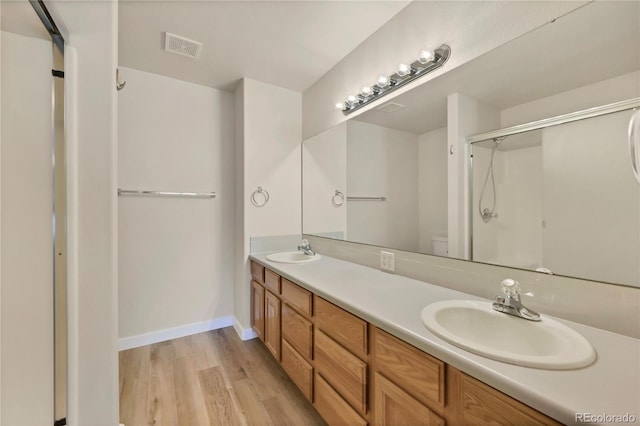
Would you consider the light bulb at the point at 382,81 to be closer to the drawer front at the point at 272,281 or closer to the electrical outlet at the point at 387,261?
the electrical outlet at the point at 387,261

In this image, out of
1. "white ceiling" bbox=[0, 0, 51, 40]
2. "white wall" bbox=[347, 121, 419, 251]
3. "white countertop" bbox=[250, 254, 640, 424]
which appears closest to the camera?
"white countertop" bbox=[250, 254, 640, 424]

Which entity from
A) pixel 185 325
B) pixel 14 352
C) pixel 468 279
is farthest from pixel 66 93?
pixel 185 325

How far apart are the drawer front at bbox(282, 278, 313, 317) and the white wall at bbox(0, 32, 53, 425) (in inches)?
42.6

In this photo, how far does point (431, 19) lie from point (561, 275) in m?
1.42

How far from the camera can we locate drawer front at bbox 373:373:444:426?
2.73 ft

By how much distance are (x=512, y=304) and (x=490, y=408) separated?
0.45 m

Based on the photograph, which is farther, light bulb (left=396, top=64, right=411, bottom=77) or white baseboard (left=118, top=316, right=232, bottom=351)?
white baseboard (left=118, top=316, right=232, bottom=351)

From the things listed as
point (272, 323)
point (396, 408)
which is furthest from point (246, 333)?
point (396, 408)

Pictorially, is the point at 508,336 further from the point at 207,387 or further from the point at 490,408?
the point at 207,387

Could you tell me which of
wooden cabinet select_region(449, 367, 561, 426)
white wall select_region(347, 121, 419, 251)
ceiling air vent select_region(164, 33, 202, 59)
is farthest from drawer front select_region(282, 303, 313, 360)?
ceiling air vent select_region(164, 33, 202, 59)

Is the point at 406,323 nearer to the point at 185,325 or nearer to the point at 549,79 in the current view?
the point at 549,79

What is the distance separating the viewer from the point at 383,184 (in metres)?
1.87

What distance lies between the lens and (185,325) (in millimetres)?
2494

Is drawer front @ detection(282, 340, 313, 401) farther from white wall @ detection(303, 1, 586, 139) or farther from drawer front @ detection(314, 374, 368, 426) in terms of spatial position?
white wall @ detection(303, 1, 586, 139)
